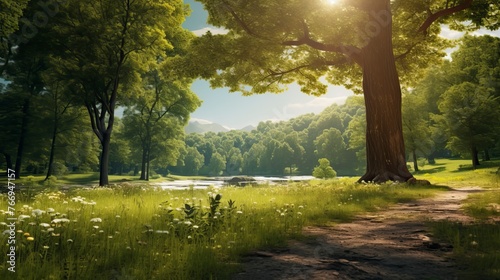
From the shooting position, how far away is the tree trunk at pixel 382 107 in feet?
51.7

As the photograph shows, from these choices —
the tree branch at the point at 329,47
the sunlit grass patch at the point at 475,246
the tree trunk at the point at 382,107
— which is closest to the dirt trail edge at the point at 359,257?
the sunlit grass patch at the point at 475,246

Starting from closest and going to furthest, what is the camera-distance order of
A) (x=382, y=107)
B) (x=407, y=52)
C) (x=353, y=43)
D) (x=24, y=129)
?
1. (x=382, y=107)
2. (x=353, y=43)
3. (x=407, y=52)
4. (x=24, y=129)

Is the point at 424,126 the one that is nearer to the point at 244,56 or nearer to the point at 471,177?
the point at 471,177

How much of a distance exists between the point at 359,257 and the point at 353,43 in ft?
52.0

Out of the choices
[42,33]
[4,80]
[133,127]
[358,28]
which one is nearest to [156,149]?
[133,127]

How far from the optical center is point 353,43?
18.0 m

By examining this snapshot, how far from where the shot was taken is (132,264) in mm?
3549

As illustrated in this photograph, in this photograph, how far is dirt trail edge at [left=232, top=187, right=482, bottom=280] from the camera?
3518mm

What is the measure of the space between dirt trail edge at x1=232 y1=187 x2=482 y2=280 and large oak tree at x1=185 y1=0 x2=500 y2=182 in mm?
10239

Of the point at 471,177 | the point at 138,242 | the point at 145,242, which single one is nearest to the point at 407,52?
the point at 471,177

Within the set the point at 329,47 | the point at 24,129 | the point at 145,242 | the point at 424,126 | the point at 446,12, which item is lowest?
the point at 145,242

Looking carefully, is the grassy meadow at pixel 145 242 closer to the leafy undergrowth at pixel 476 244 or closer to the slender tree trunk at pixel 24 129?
the leafy undergrowth at pixel 476 244

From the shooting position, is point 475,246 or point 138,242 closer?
point 138,242

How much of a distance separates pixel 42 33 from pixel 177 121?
115 feet
